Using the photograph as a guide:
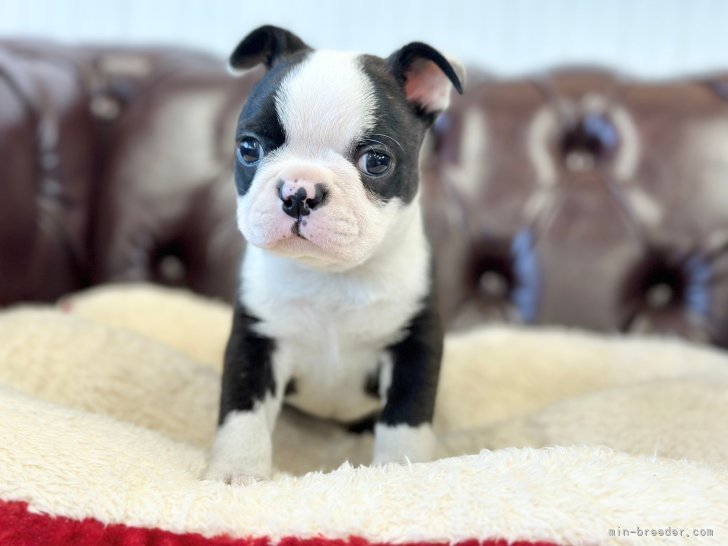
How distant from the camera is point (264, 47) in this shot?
1.09m

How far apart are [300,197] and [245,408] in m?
0.32

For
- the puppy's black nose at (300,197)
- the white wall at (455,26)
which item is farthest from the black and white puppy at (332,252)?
the white wall at (455,26)

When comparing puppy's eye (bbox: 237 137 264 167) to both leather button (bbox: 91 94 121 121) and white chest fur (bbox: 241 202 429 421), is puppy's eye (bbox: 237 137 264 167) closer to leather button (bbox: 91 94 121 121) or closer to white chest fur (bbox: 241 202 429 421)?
white chest fur (bbox: 241 202 429 421)

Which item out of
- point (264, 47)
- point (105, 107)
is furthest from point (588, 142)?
point (105, 107)

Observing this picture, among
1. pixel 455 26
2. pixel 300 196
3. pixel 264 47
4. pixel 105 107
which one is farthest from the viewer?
pixel 455 26

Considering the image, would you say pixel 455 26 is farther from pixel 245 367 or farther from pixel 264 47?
pixel 245 367

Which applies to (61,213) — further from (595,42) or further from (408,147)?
(595,42)

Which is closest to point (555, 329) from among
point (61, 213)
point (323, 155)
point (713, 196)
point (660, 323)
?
point (660, 323)

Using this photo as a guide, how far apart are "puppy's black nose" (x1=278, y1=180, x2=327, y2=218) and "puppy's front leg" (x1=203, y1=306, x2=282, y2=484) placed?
25cm

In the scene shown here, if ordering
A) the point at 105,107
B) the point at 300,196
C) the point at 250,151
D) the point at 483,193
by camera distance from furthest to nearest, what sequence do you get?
the point at 105,107, the point at 483,193, the point at 250,151, the point at 300,196

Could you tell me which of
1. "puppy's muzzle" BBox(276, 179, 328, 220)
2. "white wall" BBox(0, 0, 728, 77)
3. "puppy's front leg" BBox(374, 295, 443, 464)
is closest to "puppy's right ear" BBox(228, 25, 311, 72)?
"puppy's muzzle" BBox(276, 179, 328, 220)

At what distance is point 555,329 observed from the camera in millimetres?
1719

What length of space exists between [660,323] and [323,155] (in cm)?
116

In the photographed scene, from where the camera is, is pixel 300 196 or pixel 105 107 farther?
pixel 105 107
